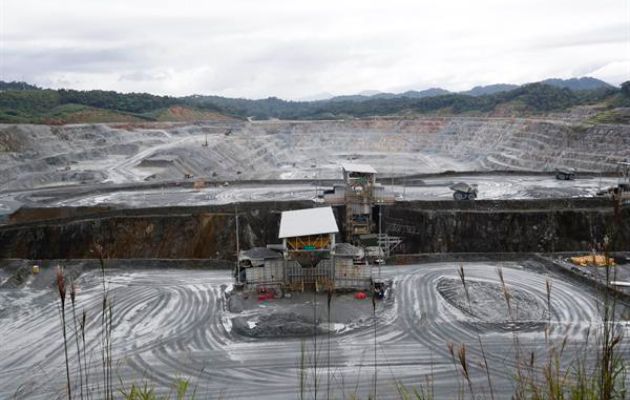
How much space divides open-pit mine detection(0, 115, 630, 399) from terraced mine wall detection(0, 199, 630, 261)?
121mm

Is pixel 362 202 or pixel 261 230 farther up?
pixel 362 202

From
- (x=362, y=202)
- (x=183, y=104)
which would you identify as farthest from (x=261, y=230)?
(x=183, y=104)

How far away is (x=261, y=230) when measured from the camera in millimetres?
32656

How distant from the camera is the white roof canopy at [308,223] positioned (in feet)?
68.7

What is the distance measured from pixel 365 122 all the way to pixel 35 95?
233 ft

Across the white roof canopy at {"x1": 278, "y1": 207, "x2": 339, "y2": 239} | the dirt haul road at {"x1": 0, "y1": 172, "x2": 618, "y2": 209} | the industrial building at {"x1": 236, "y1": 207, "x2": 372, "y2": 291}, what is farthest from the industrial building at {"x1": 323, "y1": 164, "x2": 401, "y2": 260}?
the industrial building at {"x1": 236, "y1": 207, "x2": 372, "y2": 291}

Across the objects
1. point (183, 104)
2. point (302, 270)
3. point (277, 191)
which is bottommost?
point (302, 270)

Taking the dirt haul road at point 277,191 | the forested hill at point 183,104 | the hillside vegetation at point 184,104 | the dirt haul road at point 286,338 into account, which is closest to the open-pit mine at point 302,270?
the dirt haul road at point 286,338

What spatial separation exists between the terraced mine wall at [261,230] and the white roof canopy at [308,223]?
878 centimetres

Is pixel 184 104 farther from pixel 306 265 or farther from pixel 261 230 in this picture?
pixel 306 265

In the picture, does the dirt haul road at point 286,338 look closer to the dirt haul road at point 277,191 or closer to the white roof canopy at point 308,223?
the white roof canopy at point 308,223

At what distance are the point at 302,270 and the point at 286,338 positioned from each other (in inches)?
185

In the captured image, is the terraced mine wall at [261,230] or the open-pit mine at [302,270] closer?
the open-pit mine at [302,270]

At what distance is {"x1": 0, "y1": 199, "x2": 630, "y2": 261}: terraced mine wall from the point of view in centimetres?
3089
